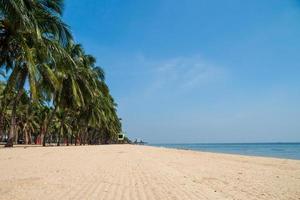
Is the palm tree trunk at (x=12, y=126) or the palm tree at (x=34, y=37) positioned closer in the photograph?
the palm tree at (x=34, y=37)

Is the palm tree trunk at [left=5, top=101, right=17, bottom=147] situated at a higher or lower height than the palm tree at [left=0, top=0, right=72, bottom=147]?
lower

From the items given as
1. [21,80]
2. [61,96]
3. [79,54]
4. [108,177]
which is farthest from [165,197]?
[79,54]

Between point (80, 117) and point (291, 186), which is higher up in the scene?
point (80, 117)

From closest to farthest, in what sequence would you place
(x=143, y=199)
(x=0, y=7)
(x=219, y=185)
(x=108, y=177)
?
(x=143, y=199)
(x=219, y=185)
(x=108, y=177)
(x=0, y=7)

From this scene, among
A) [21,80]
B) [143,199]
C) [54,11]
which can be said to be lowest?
[143,199]

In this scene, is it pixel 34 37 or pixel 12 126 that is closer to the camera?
pixel 34 37

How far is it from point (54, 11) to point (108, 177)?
11.9 meters

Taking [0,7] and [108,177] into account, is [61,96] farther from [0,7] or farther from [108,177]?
[108,177]

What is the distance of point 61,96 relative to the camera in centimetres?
3088

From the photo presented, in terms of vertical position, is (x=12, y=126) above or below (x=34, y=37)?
below

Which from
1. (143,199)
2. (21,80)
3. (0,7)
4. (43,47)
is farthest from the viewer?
(21,80)

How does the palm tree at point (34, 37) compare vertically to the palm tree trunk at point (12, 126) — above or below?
above

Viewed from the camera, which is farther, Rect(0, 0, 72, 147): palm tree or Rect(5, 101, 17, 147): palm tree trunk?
Rect(5, 101, 17, 147): palm tree trunk

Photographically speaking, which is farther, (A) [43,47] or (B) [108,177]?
(A) [43,47]
